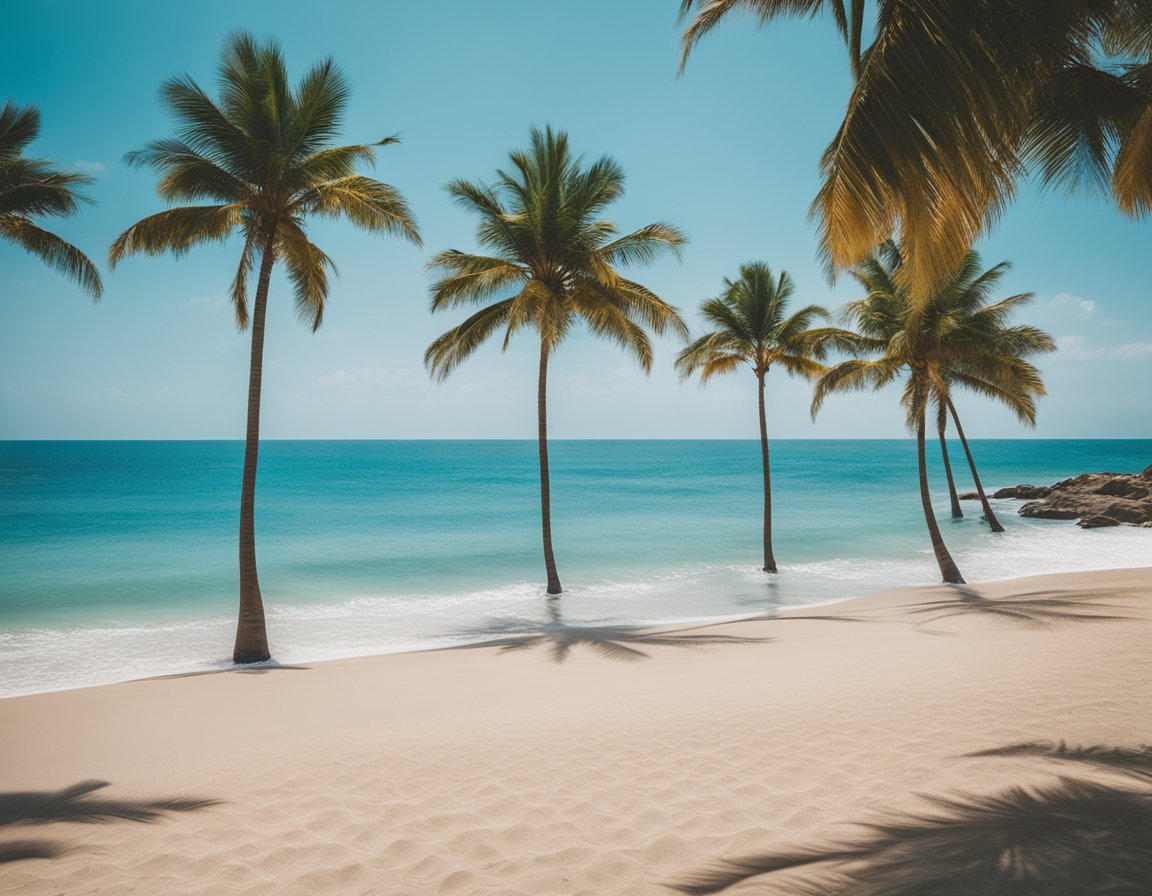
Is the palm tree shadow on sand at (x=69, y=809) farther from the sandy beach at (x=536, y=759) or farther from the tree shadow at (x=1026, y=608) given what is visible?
the tree shadow at (x=1026, y=608)

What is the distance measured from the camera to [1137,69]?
16.4 feet

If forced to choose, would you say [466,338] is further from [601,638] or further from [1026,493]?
[1026,493]

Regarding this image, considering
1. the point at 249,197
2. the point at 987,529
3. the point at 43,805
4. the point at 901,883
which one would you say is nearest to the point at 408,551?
the point at 249,197

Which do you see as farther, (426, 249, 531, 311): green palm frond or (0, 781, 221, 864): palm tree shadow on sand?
(426, 249, 531, 311): green palm frond

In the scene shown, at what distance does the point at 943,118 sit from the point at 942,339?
44.0 feet

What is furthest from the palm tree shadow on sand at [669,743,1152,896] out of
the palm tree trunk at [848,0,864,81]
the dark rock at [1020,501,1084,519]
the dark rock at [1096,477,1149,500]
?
the dark rock at [1096,477,1149,500]

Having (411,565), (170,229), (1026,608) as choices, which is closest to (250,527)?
(170,229)

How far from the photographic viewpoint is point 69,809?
4.45 m

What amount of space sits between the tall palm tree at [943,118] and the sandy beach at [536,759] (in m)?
4.05

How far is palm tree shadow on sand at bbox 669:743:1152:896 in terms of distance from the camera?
263 centimetres

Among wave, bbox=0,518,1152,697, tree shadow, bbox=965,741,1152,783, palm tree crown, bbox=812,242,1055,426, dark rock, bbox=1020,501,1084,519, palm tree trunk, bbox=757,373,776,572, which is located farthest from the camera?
dark rock, bbox=1020,501,1084,519

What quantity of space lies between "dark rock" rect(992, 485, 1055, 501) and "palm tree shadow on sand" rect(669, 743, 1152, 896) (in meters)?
44.6

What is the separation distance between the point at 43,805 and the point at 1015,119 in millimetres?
9072

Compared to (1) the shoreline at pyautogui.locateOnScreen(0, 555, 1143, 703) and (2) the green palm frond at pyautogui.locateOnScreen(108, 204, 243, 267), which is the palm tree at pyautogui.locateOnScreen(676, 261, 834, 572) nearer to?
(1) the shoreline at pyautogui.locateOnScreen(0, 555, 1143, 703)
